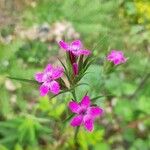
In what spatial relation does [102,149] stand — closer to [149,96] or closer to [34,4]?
[149,96]

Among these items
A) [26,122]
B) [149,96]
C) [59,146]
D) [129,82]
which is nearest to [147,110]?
[149,96]

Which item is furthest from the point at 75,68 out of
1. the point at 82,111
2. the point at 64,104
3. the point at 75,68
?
the point at 64,104

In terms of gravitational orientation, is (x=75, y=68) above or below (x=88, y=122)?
above

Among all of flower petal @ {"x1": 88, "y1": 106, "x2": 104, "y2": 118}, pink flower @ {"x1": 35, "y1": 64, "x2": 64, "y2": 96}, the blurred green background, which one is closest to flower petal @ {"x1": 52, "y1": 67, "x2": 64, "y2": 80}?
pink flower @ {"x1": 35, "y1": 64, "x2": 64, "y2": 96}

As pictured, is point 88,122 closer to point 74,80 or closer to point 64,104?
point 74,80

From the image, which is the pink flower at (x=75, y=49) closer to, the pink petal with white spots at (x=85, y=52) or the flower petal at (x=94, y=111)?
the pink petal with white spots at (x=85, y=52)

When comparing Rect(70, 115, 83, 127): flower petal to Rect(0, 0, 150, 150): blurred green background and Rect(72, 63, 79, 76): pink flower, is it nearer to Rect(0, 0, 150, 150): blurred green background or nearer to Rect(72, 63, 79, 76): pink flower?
Rect(72, 63, 79, 76): pink flower
